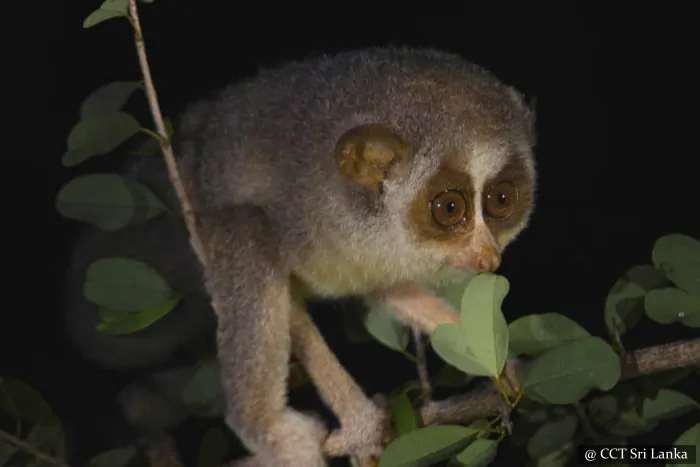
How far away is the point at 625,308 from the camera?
6.57 feet

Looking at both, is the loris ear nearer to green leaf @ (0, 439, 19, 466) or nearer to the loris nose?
the loris nose

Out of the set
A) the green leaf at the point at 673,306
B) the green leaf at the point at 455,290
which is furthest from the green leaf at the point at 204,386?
the green leaf at the point at 673,306

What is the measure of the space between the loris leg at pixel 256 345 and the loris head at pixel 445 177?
0.85 feet

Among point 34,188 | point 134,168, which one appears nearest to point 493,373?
point 134,168

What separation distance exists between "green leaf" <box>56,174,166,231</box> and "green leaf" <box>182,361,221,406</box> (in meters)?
0.39

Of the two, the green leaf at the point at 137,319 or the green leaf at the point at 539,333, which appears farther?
the green leaf at the point at 137,319

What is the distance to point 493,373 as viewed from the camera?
162 centimetres

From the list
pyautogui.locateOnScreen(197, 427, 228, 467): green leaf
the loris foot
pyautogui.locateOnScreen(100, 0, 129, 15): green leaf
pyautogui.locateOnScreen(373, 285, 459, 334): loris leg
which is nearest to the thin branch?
the loris foot

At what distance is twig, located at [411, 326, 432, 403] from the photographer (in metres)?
2.11

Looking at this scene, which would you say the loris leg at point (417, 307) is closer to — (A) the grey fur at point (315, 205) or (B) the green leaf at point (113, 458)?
(A) the grey fur at point (315, 205)

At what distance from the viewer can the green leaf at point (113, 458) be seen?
2172mm

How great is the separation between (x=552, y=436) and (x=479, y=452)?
38 centimetres

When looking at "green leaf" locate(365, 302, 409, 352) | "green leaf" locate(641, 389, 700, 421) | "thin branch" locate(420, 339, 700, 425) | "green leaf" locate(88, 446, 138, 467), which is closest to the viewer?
"thin branch" locate(420, 339, 700, 425)

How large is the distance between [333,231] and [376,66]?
0.36 meters
